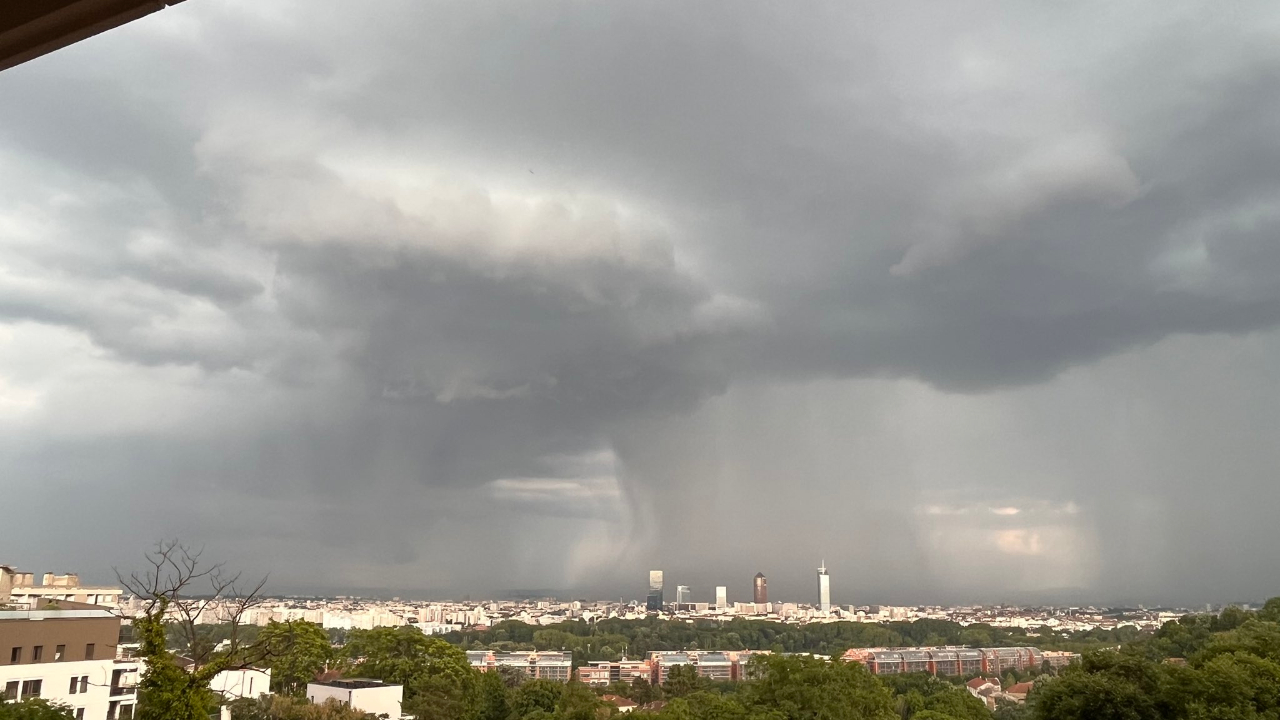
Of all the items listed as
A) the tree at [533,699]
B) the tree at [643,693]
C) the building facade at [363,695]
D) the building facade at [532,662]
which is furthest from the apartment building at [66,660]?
the building facade at [532,662]

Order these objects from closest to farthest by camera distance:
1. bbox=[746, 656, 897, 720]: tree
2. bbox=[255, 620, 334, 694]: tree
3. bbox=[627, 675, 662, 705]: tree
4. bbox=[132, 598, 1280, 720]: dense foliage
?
bbox=[132, 598, 1280, 720]: dense foliage
bbox=[746, 656, 897, 720]: tree
bbox=[255, 620, 334, 694]: tree
bbox=[627, 675, 662, 705]: tree

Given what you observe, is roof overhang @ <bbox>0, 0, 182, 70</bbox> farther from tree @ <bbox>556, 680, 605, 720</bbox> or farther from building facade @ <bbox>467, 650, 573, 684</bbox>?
building facade @ <bbox>467, 650, 573, 684</bbox>

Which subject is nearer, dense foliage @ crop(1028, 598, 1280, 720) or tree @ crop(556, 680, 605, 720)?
dense foliage @ crop(1028, 598, 1280, 720)

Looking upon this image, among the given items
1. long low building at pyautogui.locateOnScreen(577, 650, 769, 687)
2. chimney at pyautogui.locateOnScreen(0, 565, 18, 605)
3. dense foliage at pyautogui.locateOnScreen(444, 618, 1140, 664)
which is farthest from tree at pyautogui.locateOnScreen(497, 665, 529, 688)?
dense foliage at pyautogui.locateOnScreen(444, 618, 1140, 664)

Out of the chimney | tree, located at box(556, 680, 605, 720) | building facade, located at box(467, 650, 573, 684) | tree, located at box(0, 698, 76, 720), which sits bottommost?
building facade, located at box(467, 650, 573, 684)

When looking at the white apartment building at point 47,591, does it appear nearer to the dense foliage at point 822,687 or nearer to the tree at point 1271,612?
the dense foliage at point 822,687

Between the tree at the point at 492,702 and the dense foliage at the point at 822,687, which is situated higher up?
the dense foliage at the point at 822,687

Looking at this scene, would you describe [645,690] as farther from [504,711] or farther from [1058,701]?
[1058,701]

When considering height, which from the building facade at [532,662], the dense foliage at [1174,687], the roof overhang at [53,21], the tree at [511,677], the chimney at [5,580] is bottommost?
the building facade at [532,662]
